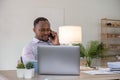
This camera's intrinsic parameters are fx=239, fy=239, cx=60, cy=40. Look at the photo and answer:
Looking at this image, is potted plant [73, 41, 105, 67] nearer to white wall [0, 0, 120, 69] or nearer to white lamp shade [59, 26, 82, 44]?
white wall [0, 0, 120, 69]

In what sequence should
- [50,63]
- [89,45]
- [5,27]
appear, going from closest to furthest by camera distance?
1. [50,63]
2. [5,27]
3. [89,45]

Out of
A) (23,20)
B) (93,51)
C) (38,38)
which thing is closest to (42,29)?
(38,38)

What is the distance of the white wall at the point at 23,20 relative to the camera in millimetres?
5191

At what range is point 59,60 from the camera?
69.1 inches

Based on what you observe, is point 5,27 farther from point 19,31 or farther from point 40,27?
point 40,27

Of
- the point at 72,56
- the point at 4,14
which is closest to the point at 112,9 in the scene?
the point at 4,14

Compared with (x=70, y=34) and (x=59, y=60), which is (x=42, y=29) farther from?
(x=70, y=34)

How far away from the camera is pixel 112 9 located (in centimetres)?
620

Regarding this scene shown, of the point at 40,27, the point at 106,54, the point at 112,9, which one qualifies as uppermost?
the point at 112,9

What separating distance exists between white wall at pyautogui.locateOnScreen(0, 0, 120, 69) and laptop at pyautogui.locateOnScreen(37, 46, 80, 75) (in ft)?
11.7

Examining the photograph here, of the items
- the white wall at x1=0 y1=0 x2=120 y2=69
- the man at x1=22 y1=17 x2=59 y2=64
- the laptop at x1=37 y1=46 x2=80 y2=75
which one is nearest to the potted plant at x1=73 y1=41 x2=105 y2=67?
the white wall at x1=0 y1=0 x2=120 y2=69

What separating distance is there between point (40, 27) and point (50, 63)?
656 millimetres

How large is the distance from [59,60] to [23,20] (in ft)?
12.1

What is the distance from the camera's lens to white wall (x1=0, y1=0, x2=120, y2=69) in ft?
17.0
